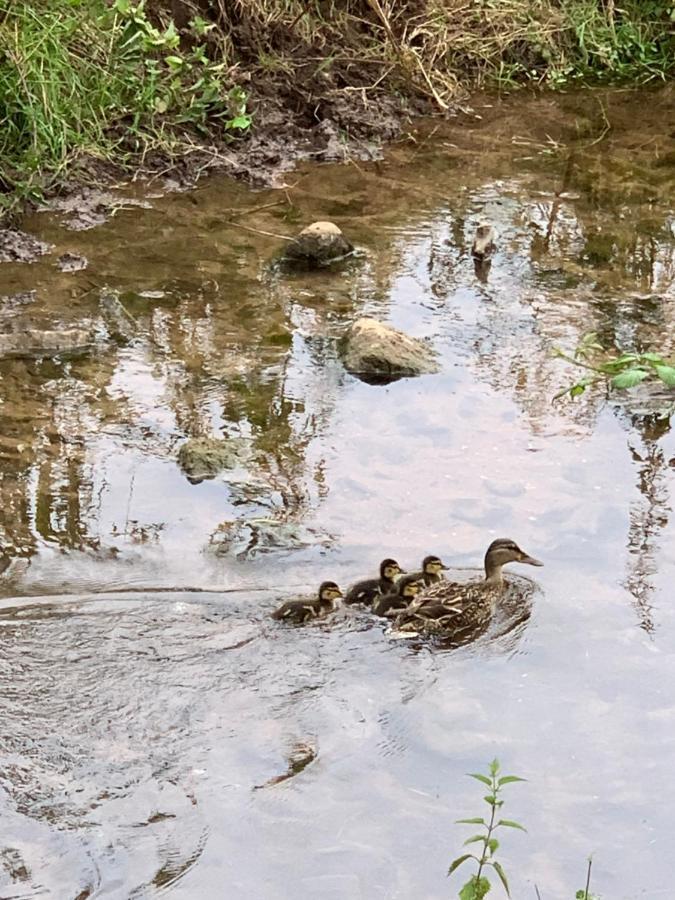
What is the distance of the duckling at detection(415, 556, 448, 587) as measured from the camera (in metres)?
5.12

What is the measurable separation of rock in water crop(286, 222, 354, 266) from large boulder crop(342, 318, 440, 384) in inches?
46.3

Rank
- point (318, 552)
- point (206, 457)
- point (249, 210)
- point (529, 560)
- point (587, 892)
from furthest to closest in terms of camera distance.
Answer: point (249, 210)
point (206, 457)
point (318, 552)
point (529, 560)
point (587, 892)

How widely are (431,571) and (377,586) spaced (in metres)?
0.21

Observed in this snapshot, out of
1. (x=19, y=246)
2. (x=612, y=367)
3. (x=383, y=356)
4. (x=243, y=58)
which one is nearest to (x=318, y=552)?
(x=383, y=356)

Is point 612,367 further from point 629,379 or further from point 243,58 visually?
point 243,58

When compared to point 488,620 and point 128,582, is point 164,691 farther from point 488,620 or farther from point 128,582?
point 488,620

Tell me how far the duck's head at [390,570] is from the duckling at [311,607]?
8.6 inches

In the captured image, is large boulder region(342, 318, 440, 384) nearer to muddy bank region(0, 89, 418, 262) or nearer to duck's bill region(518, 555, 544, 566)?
duck's bill region(518, 555, 544, 566)

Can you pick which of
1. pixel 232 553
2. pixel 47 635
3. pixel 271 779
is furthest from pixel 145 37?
pixel 271 779

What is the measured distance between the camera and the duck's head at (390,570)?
16.9 ft

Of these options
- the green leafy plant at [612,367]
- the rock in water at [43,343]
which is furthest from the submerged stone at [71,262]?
the green leafy plant at [612,367]

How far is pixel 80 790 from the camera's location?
407cm

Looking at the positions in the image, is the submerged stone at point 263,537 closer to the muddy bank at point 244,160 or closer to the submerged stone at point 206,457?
the submerged stone at point 206,457

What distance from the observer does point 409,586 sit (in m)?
4.97
